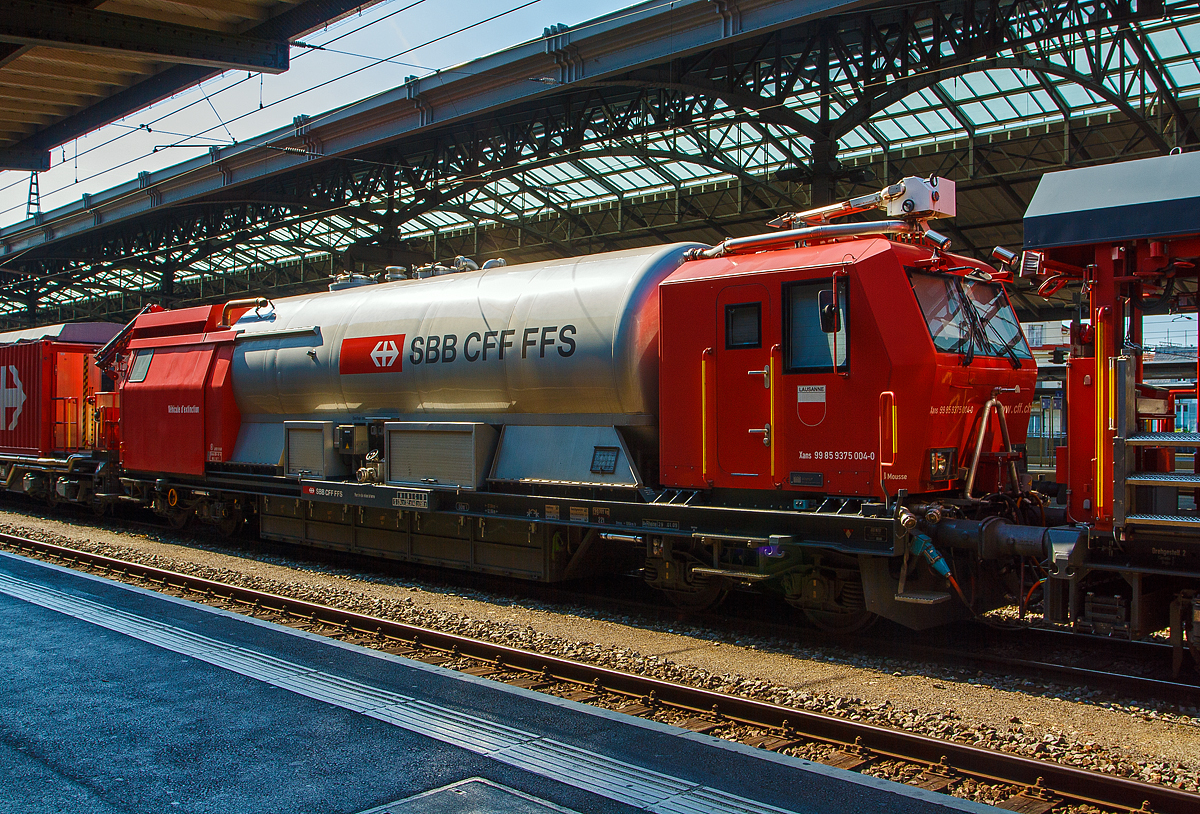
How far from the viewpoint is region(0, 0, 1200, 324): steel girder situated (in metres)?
19.1

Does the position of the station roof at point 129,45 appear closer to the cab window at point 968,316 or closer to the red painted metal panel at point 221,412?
the red painted metal panel at point 221,412

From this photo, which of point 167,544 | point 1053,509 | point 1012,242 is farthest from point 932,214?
point 1012,242

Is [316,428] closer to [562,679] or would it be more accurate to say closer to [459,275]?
[459,275]

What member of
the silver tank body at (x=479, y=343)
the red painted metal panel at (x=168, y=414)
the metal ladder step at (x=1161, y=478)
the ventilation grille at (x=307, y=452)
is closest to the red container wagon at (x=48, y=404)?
the red painted metal panel at (x=168, y=414)

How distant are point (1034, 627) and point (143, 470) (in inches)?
577

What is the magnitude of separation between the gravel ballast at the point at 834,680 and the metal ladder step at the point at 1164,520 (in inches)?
55.3

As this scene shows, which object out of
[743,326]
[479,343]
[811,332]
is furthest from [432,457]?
[811,332]

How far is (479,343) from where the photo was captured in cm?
1118

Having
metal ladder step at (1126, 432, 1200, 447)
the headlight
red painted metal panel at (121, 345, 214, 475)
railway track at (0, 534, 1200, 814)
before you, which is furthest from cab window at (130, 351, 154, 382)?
metal ladder step at (1126, 432, 1200, 447)

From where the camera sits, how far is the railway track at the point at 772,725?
208 inches

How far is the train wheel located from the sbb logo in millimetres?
6228

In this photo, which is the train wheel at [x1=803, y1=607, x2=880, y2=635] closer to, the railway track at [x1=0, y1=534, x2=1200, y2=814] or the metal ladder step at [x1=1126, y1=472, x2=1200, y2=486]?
Answer: the railway track at [x1=0, y1=534, x2=1200, y2=814]

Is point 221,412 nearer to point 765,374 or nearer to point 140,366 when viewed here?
point 140,366

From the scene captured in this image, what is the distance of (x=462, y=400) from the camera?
37.9 feet
